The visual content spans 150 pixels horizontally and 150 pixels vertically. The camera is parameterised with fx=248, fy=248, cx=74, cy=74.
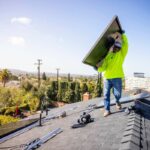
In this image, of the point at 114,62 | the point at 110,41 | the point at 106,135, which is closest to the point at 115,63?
the point at 114,62

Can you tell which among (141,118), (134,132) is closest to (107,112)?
(141,118)

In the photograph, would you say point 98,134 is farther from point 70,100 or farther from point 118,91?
point 70,100

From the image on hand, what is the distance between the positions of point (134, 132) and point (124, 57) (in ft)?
6.66

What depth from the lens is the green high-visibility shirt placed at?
217 inches

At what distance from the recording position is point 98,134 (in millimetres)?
4910

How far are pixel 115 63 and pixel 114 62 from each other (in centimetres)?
3

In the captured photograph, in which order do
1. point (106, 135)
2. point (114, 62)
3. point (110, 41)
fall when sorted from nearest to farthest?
1. point (106, 135)
2. point (110, 41)
3. point (114, 62)

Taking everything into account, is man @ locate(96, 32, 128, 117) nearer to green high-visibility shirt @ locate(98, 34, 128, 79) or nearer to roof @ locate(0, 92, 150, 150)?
green high-visibility shirt @ locate(98, 34, 128, 79)

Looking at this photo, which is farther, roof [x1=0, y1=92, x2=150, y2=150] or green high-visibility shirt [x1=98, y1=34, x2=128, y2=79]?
green high-visibility shirt [x1=98, y1=34, x2=128, y2=79]

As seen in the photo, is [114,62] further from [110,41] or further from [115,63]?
[110,41]

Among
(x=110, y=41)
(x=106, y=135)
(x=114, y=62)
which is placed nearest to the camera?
(x=106, y=135)

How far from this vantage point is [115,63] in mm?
5609

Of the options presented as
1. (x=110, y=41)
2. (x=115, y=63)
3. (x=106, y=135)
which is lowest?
(x=106, y=135)

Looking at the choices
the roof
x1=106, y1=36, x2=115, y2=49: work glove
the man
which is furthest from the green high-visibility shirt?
the roof
